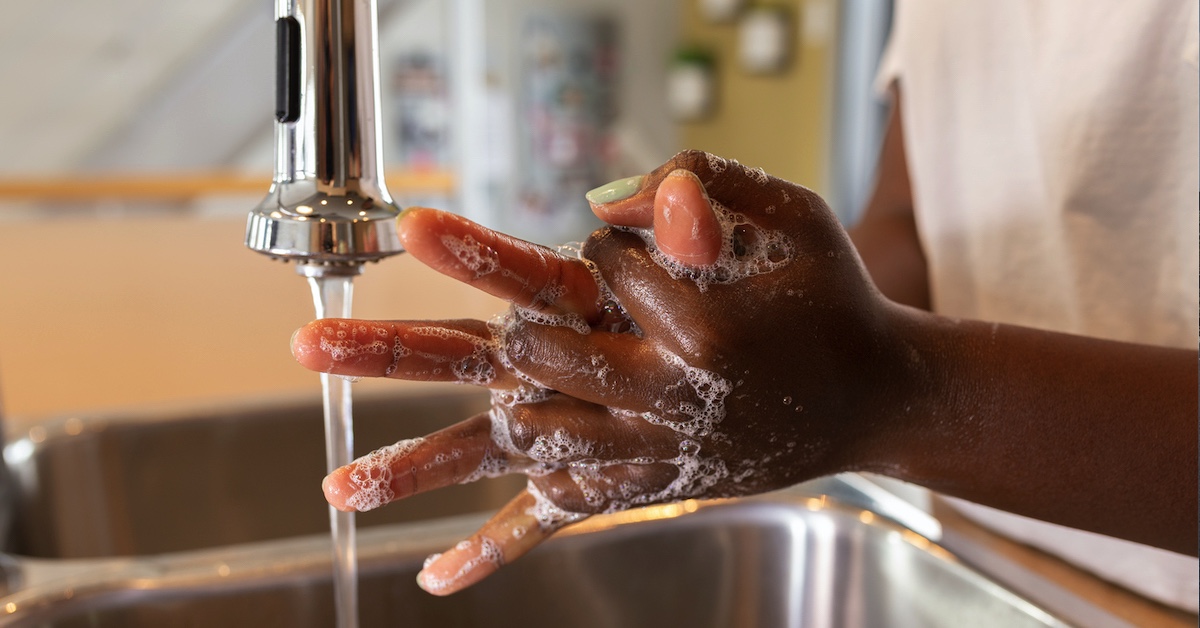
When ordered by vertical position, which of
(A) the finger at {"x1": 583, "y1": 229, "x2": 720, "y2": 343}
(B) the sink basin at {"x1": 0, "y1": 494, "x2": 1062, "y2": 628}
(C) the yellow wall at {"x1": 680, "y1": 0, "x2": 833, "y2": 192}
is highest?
(C) the yellow wall at {"x1": 680, "y1": 0, "x2": 833, "y2": 192}

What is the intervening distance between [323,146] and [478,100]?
3.11 m

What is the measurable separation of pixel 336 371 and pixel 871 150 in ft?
9.07

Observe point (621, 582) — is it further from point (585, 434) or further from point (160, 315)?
point (160, 315)

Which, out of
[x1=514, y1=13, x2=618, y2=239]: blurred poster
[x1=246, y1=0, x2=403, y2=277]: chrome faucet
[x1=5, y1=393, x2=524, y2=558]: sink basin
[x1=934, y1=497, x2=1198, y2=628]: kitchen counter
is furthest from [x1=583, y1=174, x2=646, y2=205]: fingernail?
[x1=514, y1=13, x2=618, y2=239]: blurred poster

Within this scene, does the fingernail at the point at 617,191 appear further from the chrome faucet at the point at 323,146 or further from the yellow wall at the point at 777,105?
the yellow wall at the point at 777,105

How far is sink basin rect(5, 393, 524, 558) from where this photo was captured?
0.67 m

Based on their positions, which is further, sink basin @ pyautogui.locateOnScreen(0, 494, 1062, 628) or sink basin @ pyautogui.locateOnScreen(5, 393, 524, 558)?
sink basin @ pyautogui.locateOnScreen(5, 393, 524, 558)

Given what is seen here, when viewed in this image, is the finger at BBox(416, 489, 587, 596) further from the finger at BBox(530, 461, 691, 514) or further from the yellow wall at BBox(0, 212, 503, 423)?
the yellow wall at BBox(0, 212, 503, 423)

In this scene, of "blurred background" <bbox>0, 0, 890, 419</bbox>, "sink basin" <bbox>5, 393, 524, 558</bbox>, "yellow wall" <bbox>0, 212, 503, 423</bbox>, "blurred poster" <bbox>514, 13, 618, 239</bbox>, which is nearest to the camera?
"sink basin" <bbox>5, 393, 524, 558</bbox>

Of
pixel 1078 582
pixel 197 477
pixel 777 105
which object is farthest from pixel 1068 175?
pixel 777 105

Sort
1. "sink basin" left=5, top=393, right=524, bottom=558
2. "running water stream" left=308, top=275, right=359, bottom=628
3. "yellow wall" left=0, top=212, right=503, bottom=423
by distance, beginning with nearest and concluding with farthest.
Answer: "running water stream" left=308, top=275, right=359, bottom=628 → "sink basin" left=5, top=393, right=524, bottom=558 → "yellow wall" left=0, top=212, right=503, bottom=423

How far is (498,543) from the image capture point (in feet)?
1.21

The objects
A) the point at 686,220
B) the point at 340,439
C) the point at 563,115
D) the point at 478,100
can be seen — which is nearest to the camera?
the point at 686,220

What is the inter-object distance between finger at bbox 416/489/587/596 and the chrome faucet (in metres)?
0.12
